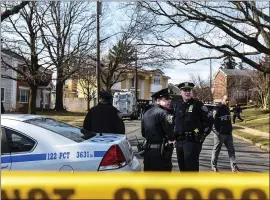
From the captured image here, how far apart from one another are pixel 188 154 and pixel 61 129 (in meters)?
1.87

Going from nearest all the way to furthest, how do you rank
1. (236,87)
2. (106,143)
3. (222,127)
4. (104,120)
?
(106,143)
(104,120)
(222,127)
(236,87)

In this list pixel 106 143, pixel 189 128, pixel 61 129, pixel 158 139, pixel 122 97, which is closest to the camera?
pixel 106 143

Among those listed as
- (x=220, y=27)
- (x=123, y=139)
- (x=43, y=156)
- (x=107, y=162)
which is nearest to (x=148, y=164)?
(x=123, y=139)

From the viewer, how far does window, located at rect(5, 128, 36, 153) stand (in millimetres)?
4783

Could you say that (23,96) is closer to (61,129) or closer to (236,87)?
(236,87)

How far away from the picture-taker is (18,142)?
15.8 feet

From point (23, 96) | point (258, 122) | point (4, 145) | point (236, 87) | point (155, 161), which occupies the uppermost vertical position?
point (236, 87)

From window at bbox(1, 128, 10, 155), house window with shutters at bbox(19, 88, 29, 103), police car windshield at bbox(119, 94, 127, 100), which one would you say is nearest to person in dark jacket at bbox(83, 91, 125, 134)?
window at bbox(1, 128, 10, 155)

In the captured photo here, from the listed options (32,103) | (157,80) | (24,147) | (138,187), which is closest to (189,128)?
(24,147)

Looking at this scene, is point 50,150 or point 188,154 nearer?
point 50,150

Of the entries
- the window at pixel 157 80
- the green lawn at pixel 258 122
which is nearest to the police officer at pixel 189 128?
the green lawn at pixel 258 122

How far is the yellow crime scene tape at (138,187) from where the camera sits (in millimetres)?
1905

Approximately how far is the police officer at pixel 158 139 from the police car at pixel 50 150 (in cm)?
65

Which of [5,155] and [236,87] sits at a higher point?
[236,87]
